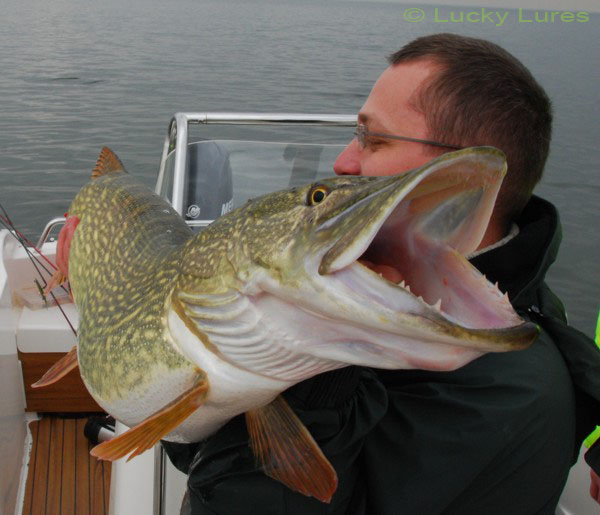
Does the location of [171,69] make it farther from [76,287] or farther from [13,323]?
[76,287]

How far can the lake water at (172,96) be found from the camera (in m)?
9.97

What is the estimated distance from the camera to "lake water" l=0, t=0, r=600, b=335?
32.7 feet

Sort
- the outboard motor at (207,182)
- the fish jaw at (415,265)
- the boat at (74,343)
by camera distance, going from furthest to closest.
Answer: the outboard motor at (207,182) → the boat at (74,343) → the fish jaw at (415,265)

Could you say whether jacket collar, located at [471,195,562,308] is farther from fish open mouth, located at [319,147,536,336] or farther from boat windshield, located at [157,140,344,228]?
boat windshield, located at [157,140,344,228]

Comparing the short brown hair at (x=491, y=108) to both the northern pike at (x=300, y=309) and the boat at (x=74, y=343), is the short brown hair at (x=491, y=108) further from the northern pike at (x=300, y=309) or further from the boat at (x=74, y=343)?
the boat at (x=74, y=343)

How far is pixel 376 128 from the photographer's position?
1663 mm

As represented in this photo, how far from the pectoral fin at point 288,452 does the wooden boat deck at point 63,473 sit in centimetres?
191

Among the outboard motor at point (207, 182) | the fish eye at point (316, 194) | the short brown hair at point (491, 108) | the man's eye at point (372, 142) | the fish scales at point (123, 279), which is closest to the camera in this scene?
the fish eye at point (316, 194)

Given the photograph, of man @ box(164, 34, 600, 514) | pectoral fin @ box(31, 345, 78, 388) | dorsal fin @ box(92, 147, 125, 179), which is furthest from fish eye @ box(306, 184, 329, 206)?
dorsal fin @ box(92, 147, 125, 179)

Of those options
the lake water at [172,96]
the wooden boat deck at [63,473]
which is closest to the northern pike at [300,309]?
the wooden boat deck at [63,473]

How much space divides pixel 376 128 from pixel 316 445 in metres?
0.81

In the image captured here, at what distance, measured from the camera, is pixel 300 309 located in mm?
1071

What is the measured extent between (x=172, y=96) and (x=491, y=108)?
15.4m

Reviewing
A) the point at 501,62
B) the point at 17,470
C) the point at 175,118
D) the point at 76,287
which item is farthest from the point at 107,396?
the point at 175,118
